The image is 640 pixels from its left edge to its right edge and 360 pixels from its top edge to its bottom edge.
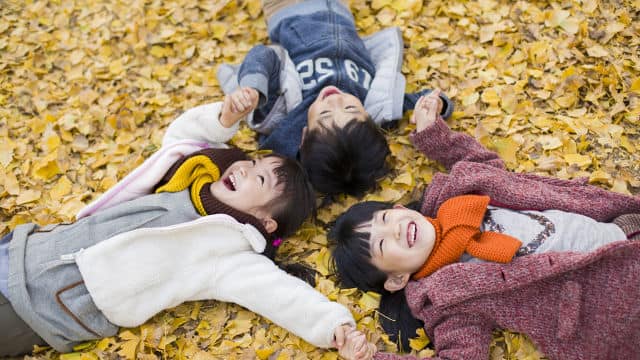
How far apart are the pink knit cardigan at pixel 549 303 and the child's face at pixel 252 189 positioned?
0.91m

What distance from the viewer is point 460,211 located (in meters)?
2.54

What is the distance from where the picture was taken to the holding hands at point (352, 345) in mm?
2377

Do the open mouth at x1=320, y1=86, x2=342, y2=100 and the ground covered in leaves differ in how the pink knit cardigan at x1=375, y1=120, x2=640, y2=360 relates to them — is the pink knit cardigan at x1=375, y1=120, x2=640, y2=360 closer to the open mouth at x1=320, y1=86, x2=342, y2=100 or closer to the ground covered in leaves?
the ground covered in leaves

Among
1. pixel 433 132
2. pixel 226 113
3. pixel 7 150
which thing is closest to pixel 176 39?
pixel 226 113

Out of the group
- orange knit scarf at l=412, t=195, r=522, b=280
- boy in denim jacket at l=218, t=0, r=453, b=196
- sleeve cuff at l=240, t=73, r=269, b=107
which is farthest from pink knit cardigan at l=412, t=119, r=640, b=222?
sleeve cuff at l=240, t=73, r=269, b=107

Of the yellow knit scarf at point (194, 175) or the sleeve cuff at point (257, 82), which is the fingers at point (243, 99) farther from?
the yellow knit scarf at point (194, 175)

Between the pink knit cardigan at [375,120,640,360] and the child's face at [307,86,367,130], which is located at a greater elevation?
the child's face at [307,86,367,130]

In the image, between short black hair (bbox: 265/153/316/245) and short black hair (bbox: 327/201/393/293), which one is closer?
short black hair (bbox: 327/201/393/293)

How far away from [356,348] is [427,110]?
1.36 metres

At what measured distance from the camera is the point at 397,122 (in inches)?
132

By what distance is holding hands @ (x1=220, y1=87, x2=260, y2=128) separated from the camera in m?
3.04

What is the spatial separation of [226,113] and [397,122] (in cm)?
103

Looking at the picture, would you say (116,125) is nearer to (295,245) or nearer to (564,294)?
(295,245)

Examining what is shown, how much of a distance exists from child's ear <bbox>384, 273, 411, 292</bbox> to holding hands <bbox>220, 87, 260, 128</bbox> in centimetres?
122
